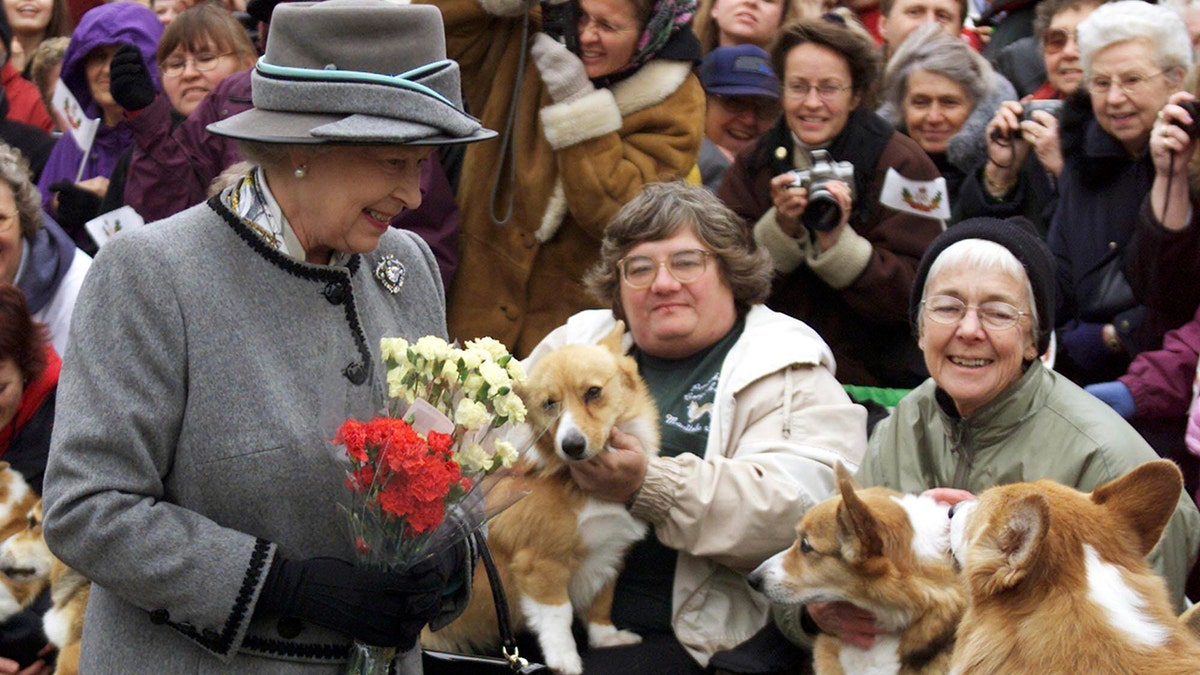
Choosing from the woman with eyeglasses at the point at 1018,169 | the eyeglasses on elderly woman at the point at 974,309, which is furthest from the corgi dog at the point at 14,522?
the woman with eyeglasses at the point at 1018,169

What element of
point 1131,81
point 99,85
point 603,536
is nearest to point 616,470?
point 603,536

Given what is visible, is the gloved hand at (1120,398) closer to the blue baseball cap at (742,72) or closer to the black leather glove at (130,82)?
the blue baseball cap at (742,72)

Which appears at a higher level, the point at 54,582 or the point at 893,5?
the point at 893,5

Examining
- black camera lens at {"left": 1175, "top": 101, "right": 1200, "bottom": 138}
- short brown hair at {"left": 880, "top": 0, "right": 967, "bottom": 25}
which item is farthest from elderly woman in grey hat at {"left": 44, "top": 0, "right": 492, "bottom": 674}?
short brown hair at {"left": 880, "top": 0, "right": 967, "bottom": 25}

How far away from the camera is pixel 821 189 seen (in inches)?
188

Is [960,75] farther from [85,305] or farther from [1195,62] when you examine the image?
[85,305]

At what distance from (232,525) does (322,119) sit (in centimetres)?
77

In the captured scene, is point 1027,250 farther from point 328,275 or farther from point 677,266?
point 328,275

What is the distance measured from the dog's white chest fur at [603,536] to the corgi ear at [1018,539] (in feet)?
5.00

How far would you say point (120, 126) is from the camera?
6785 mm

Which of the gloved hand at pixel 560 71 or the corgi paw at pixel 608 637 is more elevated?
the gloved hand at pixel 560 71

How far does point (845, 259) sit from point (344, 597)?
2651 millimetres

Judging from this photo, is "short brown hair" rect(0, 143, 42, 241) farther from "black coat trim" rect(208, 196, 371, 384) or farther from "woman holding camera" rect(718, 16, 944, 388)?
"black coat trim" rect(208, 196, 371, 384)

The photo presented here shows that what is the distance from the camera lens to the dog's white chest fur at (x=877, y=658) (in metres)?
3.25
